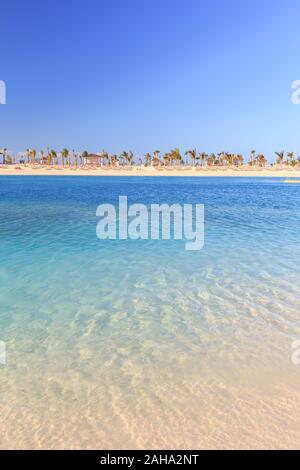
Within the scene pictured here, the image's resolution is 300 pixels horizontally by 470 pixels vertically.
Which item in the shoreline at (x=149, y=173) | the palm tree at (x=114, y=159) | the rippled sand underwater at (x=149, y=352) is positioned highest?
the palm tree at (x=114, y=159)

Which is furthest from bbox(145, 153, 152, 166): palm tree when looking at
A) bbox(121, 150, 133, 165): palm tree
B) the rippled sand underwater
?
the rippled sand underwater

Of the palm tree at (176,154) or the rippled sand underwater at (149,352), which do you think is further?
the palm tree at (176,154)

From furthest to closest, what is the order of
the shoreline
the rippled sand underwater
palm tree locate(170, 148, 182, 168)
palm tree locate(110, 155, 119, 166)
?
palm tree locate(110, 155, 119, 166) → palm tree locate(170, 148, 182, 168) → the shoreline → the rippled sand underwater

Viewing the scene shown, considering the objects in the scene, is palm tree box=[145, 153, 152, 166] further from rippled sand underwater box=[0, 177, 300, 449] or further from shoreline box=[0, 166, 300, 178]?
rippled sand underwater box=[0, 177, 300, 449]

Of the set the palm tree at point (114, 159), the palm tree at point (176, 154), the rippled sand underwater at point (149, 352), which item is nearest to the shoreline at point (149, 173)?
the palm tree at point (176, 154)

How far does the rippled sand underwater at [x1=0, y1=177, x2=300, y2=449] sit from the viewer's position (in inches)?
158

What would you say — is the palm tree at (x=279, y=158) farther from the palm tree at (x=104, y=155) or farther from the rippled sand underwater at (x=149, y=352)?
the rippled sand underwater at (x=149, y=352)

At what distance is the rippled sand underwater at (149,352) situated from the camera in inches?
158

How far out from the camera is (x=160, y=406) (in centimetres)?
443

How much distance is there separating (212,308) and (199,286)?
4.92 feet

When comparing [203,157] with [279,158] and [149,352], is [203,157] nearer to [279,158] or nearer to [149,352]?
[279,158]

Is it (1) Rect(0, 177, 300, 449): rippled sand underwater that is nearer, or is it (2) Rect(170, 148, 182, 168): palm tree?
(1) Rect(0, 177, 300, 449): rippled sand underwater

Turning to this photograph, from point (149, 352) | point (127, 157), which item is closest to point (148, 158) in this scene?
point (127, 157)
